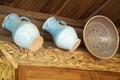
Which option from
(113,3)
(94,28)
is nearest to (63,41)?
(94,28)

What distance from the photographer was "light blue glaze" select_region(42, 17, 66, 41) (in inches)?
62.1

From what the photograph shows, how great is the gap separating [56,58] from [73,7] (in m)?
0.42

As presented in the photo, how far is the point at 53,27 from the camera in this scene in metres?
1.61

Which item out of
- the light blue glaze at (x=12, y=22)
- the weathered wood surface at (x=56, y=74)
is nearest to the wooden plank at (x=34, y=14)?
the light blue glaze at (x=12, y=22)

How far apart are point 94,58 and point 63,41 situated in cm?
31

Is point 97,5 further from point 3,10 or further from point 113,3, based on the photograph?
point 3,10

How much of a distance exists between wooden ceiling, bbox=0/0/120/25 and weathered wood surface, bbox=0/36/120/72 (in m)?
0.26

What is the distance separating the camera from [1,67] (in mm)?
1363

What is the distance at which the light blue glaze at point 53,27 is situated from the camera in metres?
1.58

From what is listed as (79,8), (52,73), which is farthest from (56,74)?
(79,8)

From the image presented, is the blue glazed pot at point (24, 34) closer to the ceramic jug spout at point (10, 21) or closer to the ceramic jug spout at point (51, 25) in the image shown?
the ceramic jug spout at point (10, 21)

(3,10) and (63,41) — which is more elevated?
(3,10)

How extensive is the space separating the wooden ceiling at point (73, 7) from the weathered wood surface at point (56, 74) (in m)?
0.44

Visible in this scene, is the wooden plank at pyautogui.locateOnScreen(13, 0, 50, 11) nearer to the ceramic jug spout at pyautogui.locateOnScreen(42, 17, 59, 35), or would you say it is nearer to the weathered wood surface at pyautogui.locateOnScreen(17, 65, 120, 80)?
the ceramic jug spout at pyautogui.locateOnScreen(42, 17, 59, 35)
